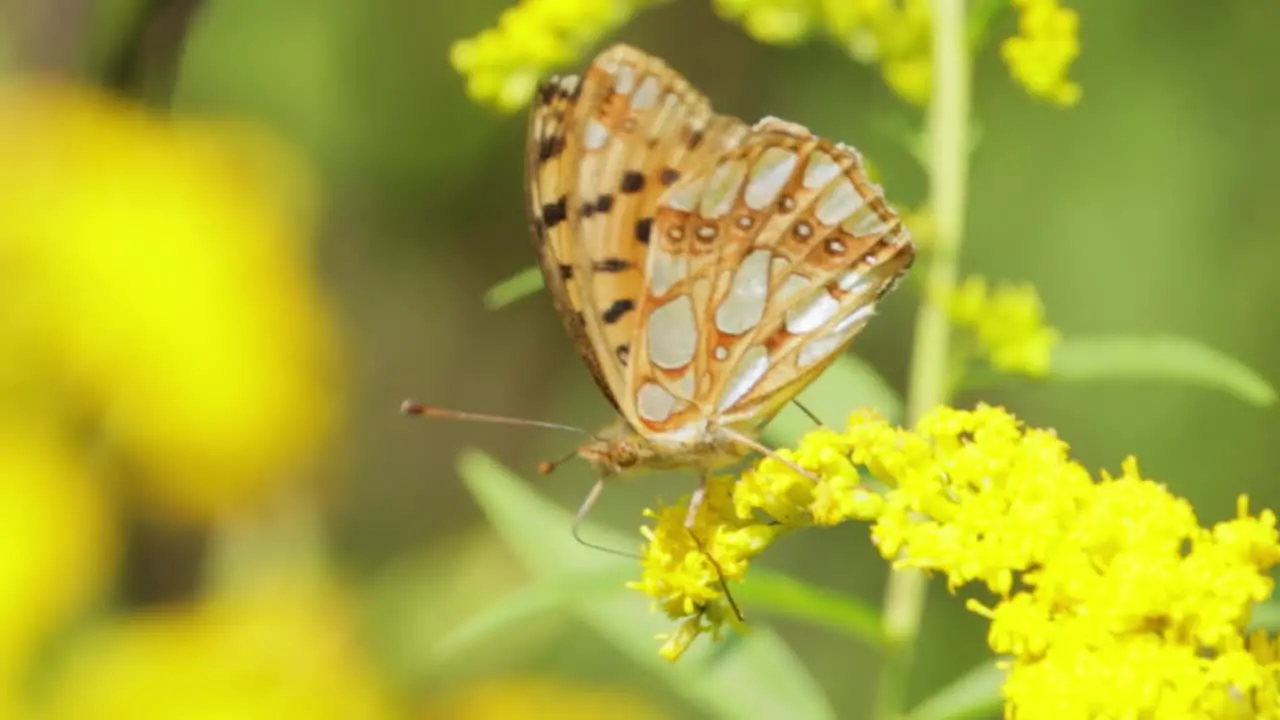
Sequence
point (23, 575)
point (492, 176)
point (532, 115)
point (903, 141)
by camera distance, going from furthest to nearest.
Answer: point (492, 176)
point (23, 575)
point (903, 141)
point (532, 115)

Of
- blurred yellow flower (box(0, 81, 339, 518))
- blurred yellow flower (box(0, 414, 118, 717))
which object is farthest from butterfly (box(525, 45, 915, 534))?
blurred yellow flower (box(0, 414, 118, 717))

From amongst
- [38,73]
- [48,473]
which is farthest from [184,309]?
[38,73]

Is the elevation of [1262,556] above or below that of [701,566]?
above

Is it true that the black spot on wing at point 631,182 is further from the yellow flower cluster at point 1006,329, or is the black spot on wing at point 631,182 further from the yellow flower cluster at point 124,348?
the yellow flower cluster at point 124,348

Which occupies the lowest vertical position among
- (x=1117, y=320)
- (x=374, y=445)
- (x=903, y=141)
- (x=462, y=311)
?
(x=374, y=445)

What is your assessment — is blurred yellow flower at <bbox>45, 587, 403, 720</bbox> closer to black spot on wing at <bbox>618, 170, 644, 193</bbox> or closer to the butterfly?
the butterfly

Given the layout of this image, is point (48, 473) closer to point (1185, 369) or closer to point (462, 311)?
point (462, 311)

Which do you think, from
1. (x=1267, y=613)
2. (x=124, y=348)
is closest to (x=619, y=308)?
(x=1267, y=613)
